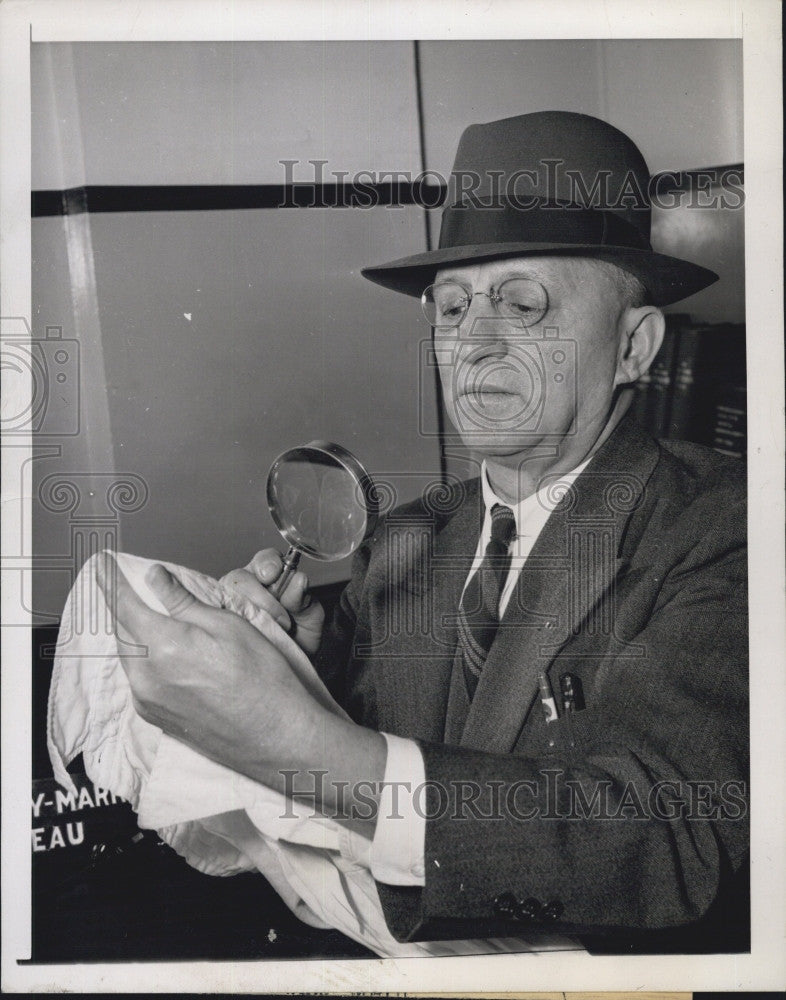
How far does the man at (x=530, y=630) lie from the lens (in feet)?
4.66

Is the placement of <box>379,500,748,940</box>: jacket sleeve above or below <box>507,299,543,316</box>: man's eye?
below

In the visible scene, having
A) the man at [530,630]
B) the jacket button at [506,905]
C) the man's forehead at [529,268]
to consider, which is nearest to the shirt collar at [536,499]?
the man at [530,630]

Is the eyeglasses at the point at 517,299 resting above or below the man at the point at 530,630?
above

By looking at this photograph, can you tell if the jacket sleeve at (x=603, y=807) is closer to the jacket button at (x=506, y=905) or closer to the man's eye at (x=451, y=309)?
the jacket button at (x=506, y=905)

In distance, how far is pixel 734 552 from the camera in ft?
5.10

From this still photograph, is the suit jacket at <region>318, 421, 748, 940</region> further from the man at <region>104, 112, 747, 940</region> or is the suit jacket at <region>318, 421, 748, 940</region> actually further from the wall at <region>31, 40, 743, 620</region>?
the wall at <region>31, 40, 743, 620</region>

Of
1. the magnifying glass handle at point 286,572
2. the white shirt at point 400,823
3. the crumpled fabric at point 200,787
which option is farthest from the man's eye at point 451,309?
the white shirt at point 400,823

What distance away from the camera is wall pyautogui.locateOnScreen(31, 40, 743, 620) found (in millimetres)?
1521

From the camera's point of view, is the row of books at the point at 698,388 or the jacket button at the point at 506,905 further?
the row of books at the point at 698,388

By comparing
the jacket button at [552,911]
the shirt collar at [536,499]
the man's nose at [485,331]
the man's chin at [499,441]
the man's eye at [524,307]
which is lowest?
the jacket button at [552,911]

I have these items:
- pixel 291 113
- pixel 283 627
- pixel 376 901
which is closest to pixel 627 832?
pixel 376 901

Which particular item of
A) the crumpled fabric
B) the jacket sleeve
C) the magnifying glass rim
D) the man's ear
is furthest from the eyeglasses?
the crumpled fabric

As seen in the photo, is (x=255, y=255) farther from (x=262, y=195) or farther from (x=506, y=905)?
(x=506, y=905)

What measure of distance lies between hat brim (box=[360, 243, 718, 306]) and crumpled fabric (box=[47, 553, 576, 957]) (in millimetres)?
517
